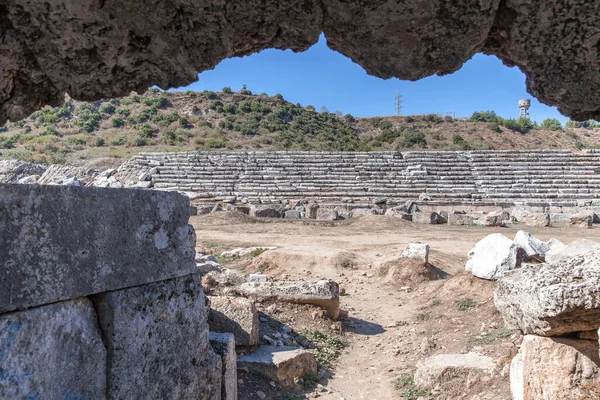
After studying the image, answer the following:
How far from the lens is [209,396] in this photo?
316 cm

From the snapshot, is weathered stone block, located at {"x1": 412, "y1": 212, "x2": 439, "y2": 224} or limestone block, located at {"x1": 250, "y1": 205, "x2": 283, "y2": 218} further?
limestone block, located at {"x1": 250, "y1": 205, "x2": 283, "y2": 218}

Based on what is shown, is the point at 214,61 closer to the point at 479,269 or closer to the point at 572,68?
the point at 572,68

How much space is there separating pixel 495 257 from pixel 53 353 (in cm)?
658

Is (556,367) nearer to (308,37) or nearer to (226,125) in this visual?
(308,37)

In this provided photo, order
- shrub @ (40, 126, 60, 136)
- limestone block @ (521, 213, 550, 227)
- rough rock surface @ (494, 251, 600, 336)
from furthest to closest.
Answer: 1. shrub @ (40, 126, 60, 136)
2. limestone block @ (521, 213, 550, 227)
3. rough rock surface @ (494, 251, 600, 336)

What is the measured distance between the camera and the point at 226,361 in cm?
352

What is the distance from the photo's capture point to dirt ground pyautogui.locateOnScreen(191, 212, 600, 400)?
16.4ft

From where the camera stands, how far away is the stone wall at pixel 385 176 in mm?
21938

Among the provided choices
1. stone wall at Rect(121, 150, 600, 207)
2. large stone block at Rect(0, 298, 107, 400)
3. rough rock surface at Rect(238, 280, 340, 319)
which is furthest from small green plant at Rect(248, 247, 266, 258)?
stone wall at Rect(121, 150, 600, 207)

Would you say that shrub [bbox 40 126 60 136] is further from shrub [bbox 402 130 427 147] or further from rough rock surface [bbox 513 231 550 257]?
rough rock surface [bbox 513 231 550 257]

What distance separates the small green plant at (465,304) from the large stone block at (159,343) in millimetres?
4653

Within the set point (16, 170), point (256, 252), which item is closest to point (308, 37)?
point (256, 252)

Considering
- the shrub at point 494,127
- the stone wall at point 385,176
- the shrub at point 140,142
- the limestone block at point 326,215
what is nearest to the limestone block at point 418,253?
the limestone block at point 326,215

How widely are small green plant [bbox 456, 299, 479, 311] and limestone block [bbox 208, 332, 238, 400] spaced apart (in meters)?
4.31
